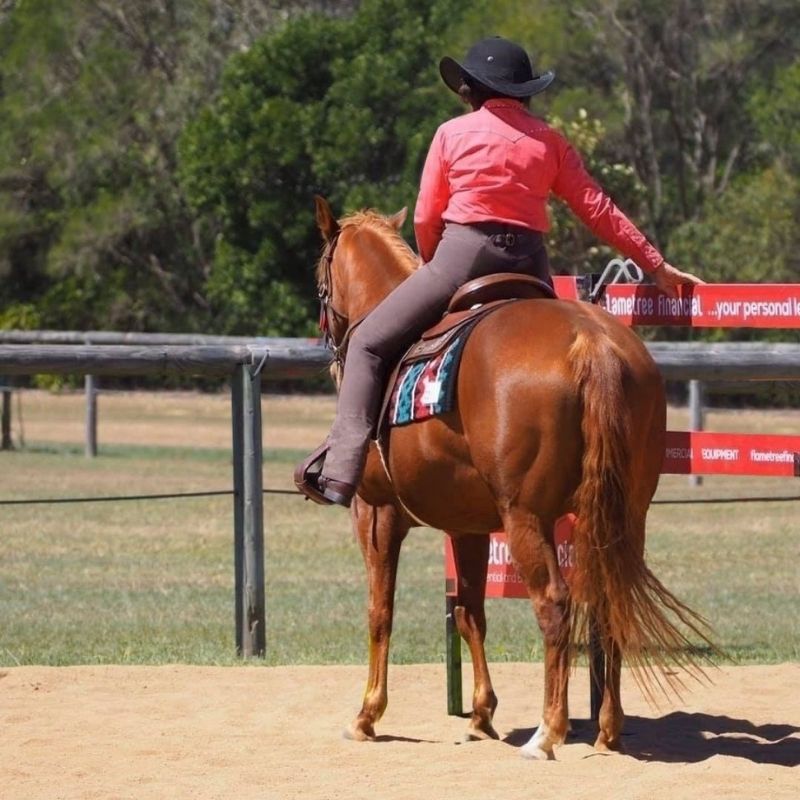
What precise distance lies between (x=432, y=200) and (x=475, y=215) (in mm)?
261

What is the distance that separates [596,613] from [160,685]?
9.04 feet

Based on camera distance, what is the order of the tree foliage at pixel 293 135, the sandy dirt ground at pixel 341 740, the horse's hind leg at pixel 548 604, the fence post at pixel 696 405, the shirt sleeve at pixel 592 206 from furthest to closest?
the tree foliage at pixel 293 135 < the fence post at pixel 696 405 < the shirt sleeve at pixel 592 206 < the horse's hind leg at pixel 548 604 < the sandy dirt ground at pixel 341 740

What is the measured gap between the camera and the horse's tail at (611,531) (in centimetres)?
588

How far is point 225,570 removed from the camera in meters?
13.5

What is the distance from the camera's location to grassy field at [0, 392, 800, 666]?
9.82 meters

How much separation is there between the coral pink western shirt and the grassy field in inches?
130

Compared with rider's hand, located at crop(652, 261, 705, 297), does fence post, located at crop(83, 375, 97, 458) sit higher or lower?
lower

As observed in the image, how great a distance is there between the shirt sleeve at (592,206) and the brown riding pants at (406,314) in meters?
0.20

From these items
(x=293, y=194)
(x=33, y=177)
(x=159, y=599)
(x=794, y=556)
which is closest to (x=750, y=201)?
(x=293, y=194)

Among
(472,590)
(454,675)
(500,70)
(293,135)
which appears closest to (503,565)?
(454,675)

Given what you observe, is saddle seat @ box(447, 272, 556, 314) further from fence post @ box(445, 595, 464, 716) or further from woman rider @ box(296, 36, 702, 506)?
fence post @ box(445, 595, 464, 716)

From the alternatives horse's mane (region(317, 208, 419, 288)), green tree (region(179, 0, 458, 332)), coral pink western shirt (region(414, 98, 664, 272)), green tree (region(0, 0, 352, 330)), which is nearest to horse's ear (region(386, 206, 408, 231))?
horse's mane (region(317, 208, 419, 288))

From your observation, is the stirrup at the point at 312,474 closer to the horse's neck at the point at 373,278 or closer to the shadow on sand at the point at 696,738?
the horse's neck at the point at 373,278

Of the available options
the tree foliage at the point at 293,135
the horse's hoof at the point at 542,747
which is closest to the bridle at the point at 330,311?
the horse's hoof at the point at 542,747
